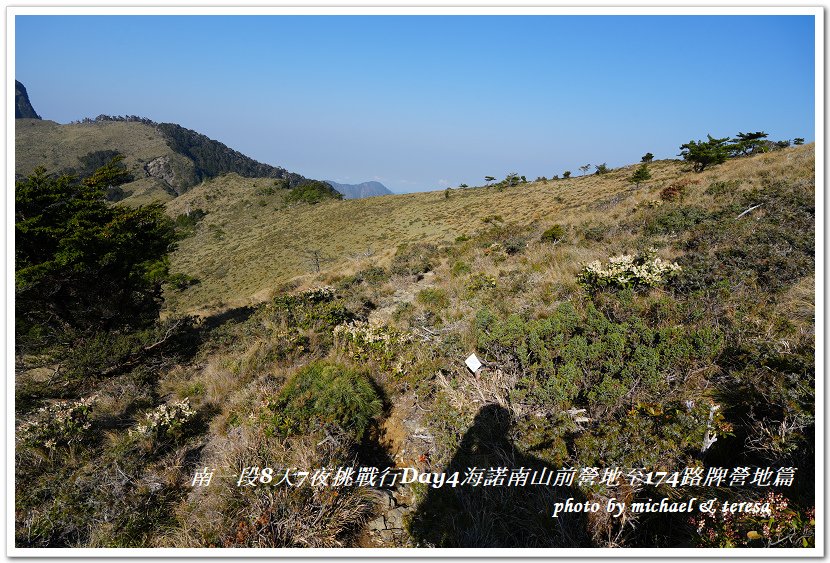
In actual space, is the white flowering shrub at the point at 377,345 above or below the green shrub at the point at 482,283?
below

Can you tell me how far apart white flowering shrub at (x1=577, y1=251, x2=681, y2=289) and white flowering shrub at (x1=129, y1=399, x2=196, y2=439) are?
822 centimetres

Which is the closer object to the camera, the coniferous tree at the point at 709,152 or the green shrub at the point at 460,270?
the green shrub at the point at 460,270

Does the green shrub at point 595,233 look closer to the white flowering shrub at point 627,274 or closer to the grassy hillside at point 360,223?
the grassy hillside at point 360,223

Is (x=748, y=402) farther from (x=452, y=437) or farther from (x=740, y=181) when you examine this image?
(x=740, y=181)

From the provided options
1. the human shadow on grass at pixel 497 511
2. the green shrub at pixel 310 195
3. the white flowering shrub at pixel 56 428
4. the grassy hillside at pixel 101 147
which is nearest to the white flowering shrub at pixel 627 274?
the human shadow on grass at pixel 497 511

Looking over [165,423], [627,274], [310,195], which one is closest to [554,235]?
[627,274]

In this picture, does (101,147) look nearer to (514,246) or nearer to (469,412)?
(514,246)

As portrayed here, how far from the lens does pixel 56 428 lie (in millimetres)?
5496

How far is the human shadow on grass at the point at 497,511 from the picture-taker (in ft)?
11.5

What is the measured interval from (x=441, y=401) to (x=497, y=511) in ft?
5.43

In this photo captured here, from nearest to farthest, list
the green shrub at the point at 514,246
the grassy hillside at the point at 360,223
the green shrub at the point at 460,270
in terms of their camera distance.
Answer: the green shrub at the point at 460,270
the green shrub at the point at 514,246
the grassy hillside at the point at 360,223

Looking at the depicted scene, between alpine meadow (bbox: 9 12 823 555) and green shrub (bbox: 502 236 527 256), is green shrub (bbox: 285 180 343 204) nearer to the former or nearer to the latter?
green shrub (bbox: 502 236 527 256)

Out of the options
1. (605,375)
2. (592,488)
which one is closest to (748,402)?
(605,375)

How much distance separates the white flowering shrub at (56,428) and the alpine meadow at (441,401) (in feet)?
0.11
